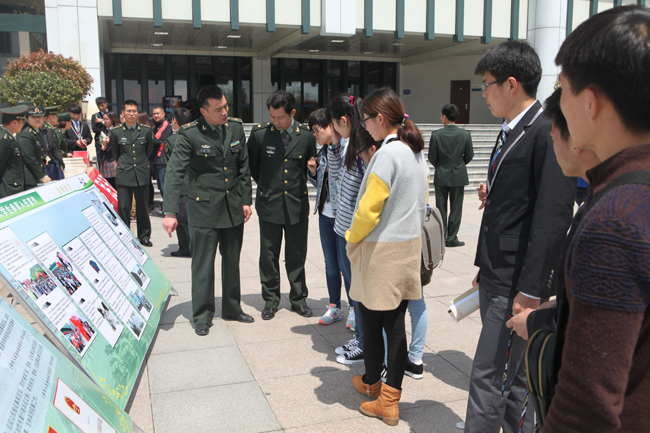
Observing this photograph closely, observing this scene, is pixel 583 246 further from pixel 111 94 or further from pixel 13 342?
pixel 111 94

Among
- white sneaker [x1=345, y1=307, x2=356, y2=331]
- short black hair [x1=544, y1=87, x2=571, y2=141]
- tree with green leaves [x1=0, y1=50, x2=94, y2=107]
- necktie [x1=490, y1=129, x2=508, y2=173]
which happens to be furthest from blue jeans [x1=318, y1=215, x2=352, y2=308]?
tree with green leaves [x1=0, y1=50, x2=94, y2=107]

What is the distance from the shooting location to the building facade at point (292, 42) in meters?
16.9

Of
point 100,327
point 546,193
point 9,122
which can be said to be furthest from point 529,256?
point 9,122

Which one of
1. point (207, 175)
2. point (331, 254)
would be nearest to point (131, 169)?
point (207, 175)

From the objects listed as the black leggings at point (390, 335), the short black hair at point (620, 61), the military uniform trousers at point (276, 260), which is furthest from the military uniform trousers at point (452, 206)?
the short black hair at point (620, 61)

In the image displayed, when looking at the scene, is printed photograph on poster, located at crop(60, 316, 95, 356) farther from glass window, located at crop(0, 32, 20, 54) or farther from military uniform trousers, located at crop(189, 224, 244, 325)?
glass window, located at crop(0, 32, 20, 54)

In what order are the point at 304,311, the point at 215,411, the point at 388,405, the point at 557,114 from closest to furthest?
the point at 557,114, the point at 388,405, the point at 215,411, the point at 304,311

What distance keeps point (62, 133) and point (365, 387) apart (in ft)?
33.1

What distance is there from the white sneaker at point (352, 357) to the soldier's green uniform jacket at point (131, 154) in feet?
16.3

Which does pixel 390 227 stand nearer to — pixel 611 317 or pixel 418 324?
pixel 418 324

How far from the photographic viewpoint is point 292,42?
20.2 metres

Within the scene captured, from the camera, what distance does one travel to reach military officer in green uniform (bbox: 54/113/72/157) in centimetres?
1069

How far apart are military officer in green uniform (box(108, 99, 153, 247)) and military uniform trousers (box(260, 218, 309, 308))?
352 centimetres

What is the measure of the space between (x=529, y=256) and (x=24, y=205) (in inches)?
111
